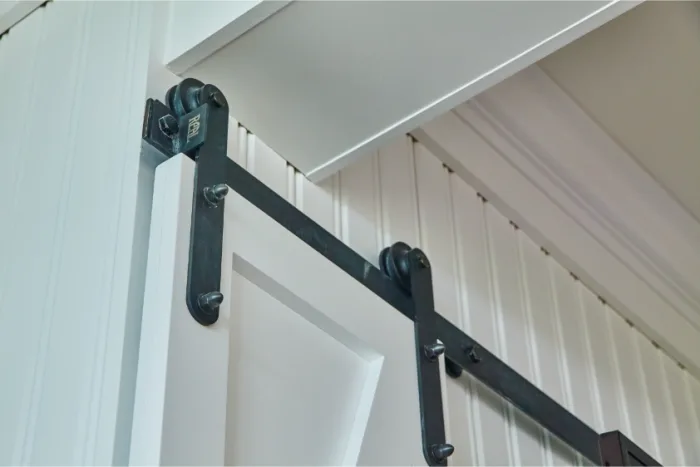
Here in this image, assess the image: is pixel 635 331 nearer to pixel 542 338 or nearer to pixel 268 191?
pixel 542 338

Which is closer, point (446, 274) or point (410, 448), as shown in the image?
point (410, 448)

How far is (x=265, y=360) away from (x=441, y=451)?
12.0 inches

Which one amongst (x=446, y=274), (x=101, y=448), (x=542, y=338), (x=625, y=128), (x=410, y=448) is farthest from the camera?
(x=625, y=128)

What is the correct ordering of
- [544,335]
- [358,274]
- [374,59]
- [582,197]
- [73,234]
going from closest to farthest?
1. [73,234]
2. [374,59]
3. [358,274]
4. [544,335]
5. [582,197]

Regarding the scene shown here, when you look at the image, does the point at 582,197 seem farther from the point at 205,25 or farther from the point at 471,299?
the point at 205,25

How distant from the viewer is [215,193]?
3.01 ft

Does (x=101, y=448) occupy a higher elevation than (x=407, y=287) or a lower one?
lower

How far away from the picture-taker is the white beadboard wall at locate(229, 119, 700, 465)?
129cm

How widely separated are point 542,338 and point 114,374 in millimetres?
987

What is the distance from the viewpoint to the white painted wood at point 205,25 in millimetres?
1003

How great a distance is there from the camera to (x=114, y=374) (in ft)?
2.72

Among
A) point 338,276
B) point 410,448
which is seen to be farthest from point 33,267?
point 410,448

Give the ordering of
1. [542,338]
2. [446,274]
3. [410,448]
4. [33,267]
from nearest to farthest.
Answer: [33,267] → [410,448] → [446,274] → [542,338]

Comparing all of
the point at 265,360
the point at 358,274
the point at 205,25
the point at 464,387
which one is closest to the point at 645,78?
the point at 464,387
